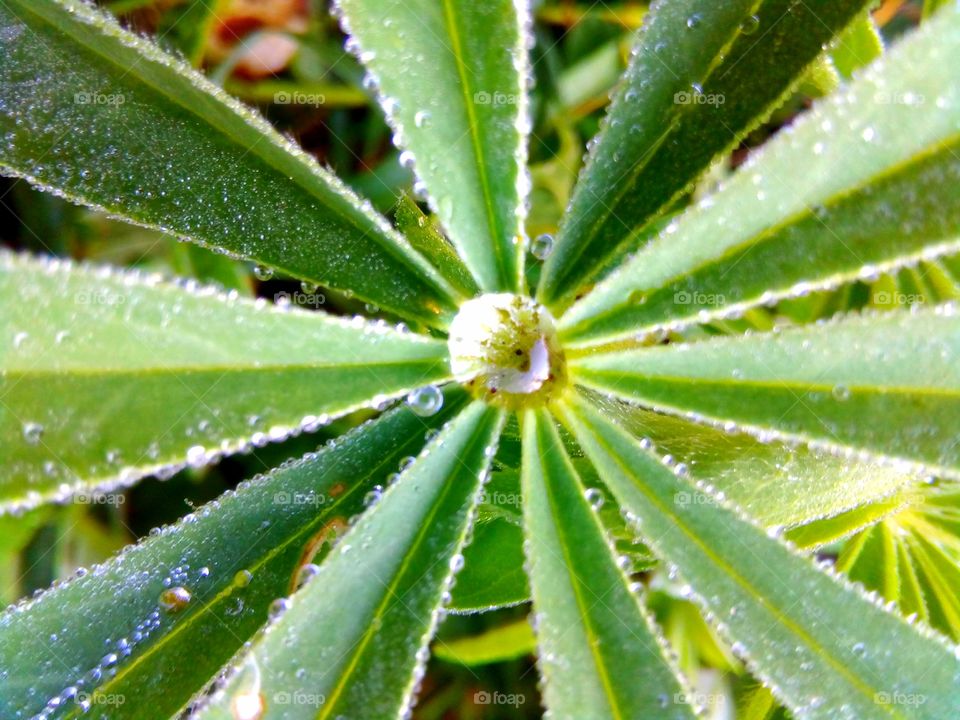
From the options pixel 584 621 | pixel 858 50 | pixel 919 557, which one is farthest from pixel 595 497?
pixel 858 50

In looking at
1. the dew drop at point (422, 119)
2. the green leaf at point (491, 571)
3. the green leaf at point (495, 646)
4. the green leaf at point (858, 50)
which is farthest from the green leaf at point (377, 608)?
the green leaf at point (495, 646)

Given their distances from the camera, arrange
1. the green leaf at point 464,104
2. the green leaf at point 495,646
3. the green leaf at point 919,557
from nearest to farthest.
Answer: the green leaf at point 464,104, the green leaf at point 919,557, the green leaf at point 495,646

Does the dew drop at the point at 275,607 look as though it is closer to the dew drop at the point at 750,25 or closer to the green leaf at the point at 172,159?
the green leaf at the point at 172,159

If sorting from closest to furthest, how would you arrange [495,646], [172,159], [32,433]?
[32,433] < [172,159] < [495,646]

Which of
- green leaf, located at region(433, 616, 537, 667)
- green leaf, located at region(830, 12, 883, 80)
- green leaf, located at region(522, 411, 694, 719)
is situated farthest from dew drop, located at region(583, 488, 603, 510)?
green leaf, located at region(433, 616, 537, 667)

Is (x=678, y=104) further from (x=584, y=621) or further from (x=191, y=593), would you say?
(x=191, y=593)

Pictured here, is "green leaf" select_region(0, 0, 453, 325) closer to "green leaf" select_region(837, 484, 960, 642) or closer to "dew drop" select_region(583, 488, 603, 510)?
"dew drop" select_region(583, 488, 603, 510)
